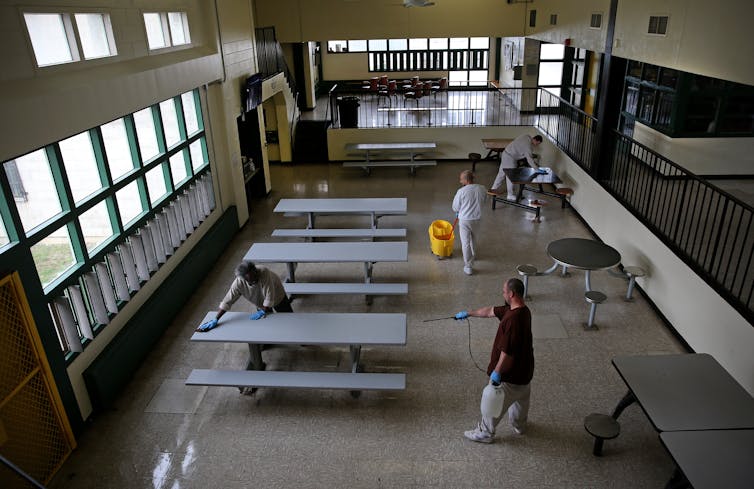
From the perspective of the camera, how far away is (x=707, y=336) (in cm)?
596

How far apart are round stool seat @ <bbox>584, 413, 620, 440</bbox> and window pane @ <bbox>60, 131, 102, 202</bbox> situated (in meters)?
5.64

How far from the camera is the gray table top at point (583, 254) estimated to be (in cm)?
718

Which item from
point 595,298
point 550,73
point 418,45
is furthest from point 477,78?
point 595,298

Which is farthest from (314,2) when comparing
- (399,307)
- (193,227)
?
(399,307)

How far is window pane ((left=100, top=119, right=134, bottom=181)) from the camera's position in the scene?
630 centimetres

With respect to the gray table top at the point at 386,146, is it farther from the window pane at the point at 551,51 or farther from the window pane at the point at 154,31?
the window pane at the point at 154,31

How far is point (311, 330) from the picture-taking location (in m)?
5.73

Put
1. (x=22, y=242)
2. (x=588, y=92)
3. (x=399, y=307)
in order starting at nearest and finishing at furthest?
(x=22, y=242) < (x=399, y=307) < (x=588, y=92)

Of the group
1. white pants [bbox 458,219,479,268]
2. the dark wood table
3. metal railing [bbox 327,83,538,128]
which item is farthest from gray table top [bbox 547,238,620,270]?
metal railing [bbox 327,83,538,128]

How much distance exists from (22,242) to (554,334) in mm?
5937

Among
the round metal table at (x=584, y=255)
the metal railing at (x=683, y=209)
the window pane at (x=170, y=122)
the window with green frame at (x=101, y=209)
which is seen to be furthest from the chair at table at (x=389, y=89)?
the round metal table at (x=584, y=255)

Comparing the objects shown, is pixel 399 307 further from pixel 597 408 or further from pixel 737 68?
pixel 737 68

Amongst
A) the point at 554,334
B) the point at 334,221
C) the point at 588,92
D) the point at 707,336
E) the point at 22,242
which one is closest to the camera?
the point at 22,242

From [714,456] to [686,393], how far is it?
0.73 metres
